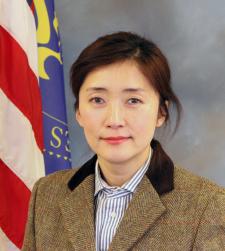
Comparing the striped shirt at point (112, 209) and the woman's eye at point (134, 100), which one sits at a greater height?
the woman's eye at point (134, 100)

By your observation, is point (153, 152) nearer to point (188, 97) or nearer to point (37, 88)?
point (37, 88)

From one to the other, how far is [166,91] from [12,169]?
2.81 ft

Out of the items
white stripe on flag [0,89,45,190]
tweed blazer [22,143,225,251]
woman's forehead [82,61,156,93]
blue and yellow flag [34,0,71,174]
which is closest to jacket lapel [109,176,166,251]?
tweed blazer [22,143,225,251]

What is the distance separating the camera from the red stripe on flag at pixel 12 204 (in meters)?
1.77

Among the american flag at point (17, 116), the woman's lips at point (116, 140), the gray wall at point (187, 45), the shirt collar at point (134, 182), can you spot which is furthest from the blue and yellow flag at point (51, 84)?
the woman's lips at point (116, 140)

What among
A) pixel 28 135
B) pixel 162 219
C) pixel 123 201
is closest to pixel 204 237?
pixel 162 219

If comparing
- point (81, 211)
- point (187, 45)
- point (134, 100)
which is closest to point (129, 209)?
point (81, 211)

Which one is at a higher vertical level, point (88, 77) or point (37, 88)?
point (88, 77)

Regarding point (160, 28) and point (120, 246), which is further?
point (160, 28)

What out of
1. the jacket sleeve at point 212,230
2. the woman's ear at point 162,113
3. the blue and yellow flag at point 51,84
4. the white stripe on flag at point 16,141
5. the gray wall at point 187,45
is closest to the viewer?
the jacket sleeve at point 212,230

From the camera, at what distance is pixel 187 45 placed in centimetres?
209

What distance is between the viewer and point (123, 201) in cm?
115

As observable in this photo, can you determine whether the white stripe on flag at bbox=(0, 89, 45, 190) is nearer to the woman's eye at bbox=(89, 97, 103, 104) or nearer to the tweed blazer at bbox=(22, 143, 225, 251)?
the tweed blazer at bbox=(22, 143, 225, 251)

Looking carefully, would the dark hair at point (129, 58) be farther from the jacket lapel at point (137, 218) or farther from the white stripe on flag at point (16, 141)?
the white stripe on flag at point (16, 141)
